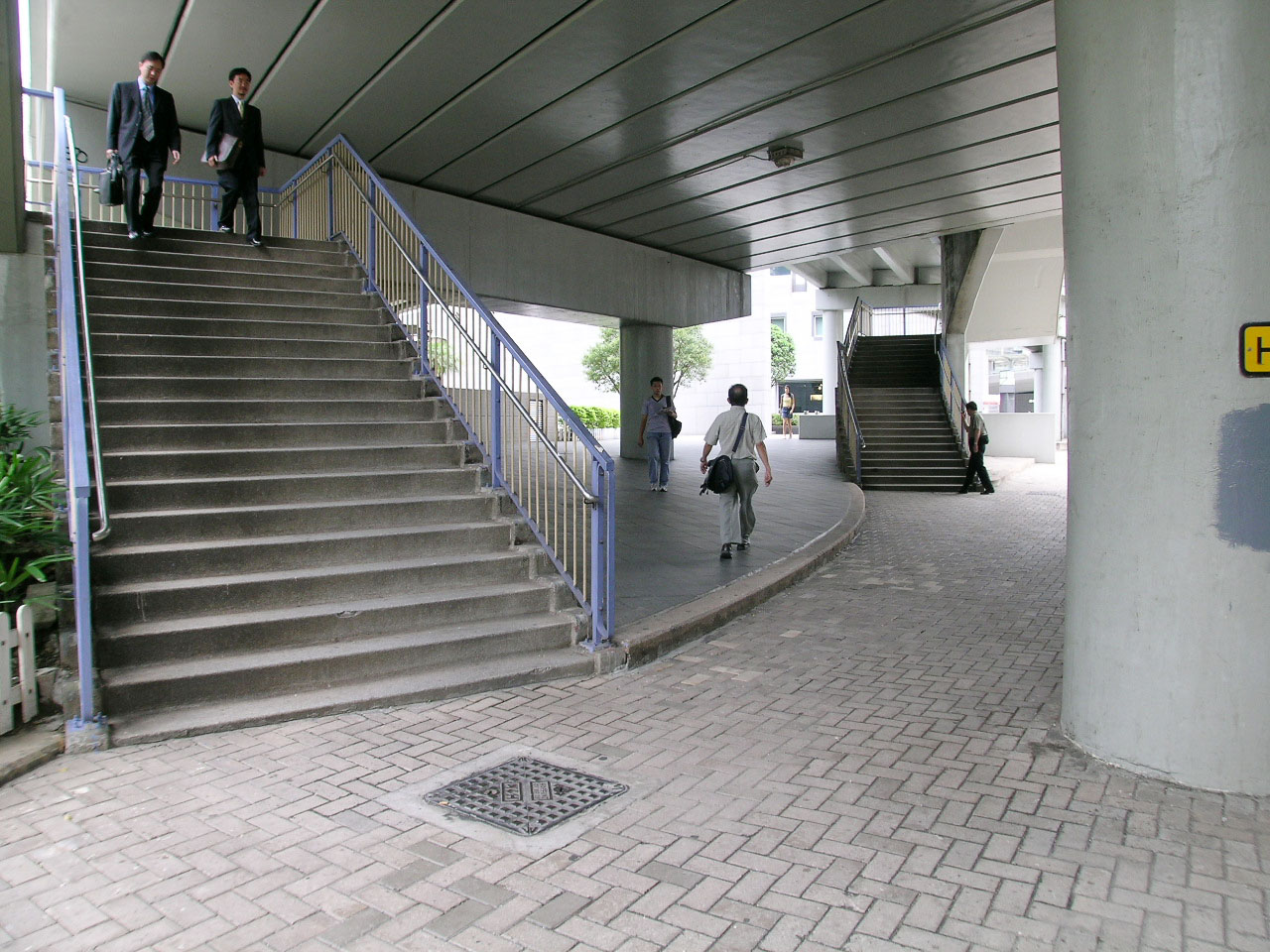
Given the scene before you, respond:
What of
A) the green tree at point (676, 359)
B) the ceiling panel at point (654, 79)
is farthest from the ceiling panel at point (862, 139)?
the green tree at point (676, 359)

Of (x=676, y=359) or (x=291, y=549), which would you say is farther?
(x=676, y=359)

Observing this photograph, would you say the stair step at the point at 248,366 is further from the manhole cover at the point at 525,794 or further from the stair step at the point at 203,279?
the manhole cover at the point at 525,794

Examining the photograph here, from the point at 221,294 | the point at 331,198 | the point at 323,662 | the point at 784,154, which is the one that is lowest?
the point at 323,662

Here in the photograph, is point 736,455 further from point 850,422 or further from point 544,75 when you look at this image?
point 850,422

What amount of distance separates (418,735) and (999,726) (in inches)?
113

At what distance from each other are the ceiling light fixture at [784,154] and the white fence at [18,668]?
9.61m

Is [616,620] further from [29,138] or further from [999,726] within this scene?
[29,138]

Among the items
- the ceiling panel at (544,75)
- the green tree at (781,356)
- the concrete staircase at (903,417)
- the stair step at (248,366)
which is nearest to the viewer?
the stair step at (248,366)

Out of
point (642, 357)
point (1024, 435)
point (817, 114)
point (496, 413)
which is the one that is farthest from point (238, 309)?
point (1024, 435)

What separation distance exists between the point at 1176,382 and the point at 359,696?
13.4 feet

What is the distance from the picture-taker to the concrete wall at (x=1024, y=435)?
24672 mm

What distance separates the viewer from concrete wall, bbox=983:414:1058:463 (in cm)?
2467

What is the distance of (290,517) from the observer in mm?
5555

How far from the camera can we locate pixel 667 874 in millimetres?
2973
